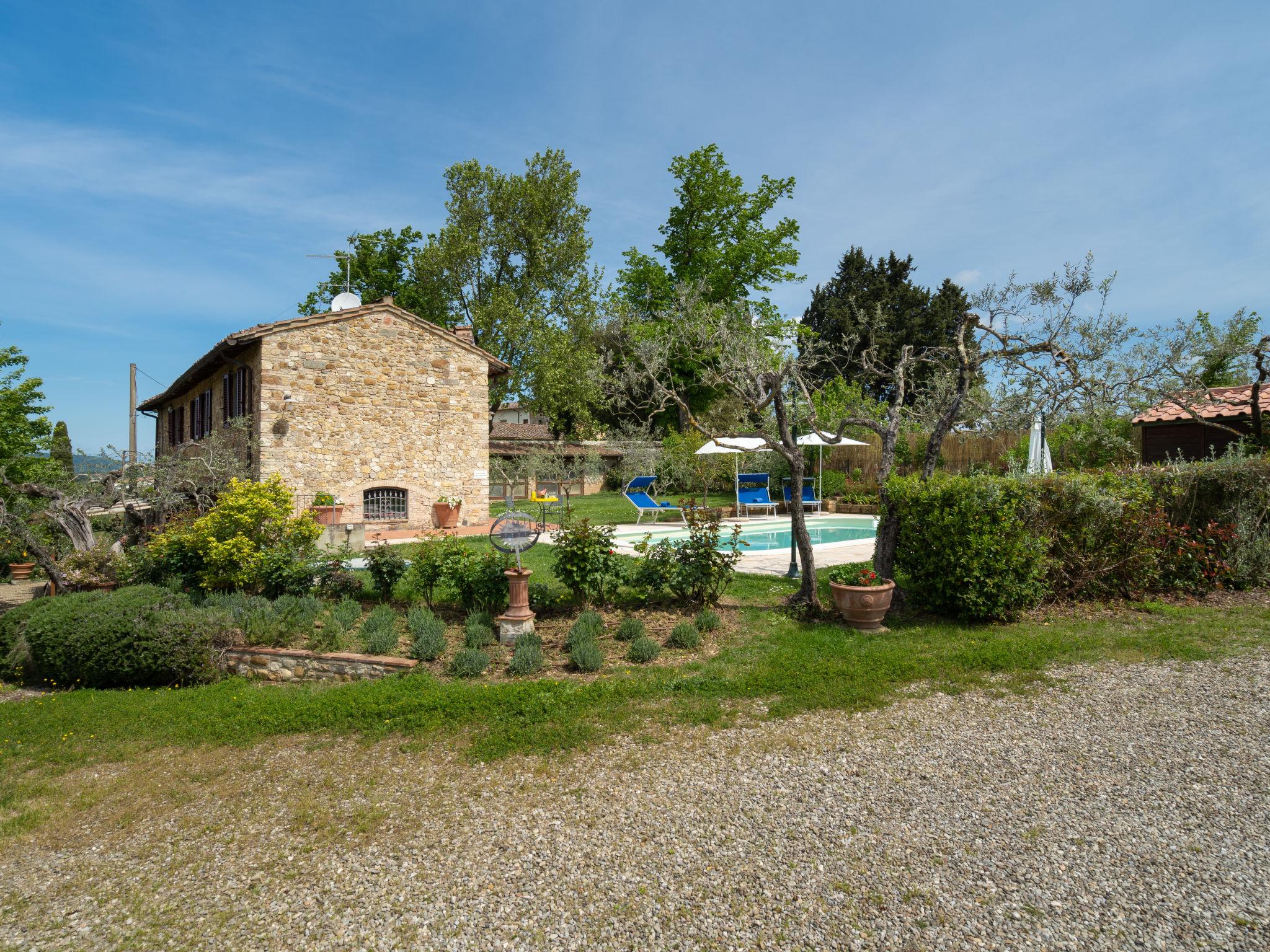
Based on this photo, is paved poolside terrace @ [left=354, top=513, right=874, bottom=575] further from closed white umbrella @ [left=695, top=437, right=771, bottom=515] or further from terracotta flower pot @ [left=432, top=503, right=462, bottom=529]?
closed white umbrella @ [left=695, top=437, right=771, bottom=515]

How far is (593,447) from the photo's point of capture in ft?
117

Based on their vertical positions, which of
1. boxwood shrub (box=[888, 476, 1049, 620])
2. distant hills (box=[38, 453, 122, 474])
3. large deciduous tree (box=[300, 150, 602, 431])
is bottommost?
boxwood shrub (box=[888, 476, 1049, 620])

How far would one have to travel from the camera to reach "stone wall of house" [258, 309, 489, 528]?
13.7 meters

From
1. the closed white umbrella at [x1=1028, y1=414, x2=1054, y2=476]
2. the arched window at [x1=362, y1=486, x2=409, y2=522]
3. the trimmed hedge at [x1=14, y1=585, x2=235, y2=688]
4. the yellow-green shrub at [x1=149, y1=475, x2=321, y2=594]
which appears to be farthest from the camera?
the arched window at [x1=362, y1=486, x2=409, y2=522]

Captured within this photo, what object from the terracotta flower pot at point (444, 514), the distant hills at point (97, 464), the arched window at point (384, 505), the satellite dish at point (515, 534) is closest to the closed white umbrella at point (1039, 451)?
the satellite dish at point (515, 534)

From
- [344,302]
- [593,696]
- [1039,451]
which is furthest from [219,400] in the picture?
[1039,451]

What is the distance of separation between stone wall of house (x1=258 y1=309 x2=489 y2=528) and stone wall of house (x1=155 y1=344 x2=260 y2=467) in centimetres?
50

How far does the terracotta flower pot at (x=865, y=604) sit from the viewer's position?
20.3ft

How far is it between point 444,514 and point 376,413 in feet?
8.83

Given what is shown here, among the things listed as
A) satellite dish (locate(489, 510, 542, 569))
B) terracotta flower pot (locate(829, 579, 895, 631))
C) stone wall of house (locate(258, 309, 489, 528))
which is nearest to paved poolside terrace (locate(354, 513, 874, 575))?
satellite dish (locate(489, 510, 542, 569))

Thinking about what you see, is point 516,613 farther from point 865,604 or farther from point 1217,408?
point 1217,408

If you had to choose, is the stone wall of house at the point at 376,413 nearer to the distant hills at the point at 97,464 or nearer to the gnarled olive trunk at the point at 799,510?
the distant hills at the point at 97,464

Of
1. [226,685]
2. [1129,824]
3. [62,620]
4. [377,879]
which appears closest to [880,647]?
[1129,824]

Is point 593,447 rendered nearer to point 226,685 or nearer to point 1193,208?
point 1193,208
